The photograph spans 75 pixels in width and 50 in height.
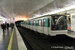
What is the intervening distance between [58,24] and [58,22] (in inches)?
8.1

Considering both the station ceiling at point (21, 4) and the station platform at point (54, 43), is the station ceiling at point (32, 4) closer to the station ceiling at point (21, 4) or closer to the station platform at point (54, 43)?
the station ceiling at point (21, 4)

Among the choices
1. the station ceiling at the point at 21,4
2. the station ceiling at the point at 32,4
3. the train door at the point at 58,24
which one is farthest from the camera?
the station ceiling at the point at 21,4

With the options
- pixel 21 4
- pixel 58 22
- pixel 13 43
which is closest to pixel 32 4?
pixel 21 4

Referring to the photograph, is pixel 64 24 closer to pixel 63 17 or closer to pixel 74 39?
pixel 63 17

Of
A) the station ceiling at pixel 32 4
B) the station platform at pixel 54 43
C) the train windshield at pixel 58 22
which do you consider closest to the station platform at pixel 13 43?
the station platform at pixel 54 43

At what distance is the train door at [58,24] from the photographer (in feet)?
32.3

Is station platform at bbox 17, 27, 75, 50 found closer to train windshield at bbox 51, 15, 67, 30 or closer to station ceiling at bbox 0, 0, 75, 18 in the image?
train windshield at bbox 51, 15, 67, 30

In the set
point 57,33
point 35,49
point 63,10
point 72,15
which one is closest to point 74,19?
point 72,15

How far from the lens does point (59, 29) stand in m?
10.1

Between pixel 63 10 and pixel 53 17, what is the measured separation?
11.9m

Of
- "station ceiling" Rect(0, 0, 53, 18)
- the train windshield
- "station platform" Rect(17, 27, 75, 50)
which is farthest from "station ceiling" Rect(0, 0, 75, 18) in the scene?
"station platform" Rect(17, 27, 75, 50)

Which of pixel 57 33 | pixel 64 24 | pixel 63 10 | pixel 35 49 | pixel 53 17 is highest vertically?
pixel 63 10

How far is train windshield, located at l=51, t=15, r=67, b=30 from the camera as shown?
988cm

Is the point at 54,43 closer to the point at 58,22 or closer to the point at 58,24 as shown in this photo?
the point at 58,24
